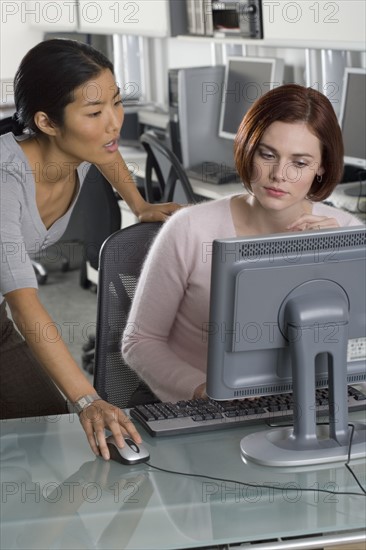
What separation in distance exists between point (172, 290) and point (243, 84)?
2.52 meters

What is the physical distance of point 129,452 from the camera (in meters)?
1.61

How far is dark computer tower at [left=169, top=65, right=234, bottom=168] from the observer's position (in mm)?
4441

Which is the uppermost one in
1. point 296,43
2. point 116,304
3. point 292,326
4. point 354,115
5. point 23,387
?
point 296,43

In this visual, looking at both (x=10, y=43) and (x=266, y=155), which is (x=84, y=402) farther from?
(x=10, y=43)

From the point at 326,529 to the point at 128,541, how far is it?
0.30 m

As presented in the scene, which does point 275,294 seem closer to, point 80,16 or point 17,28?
point 80,16

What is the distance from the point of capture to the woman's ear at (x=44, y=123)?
197 cm

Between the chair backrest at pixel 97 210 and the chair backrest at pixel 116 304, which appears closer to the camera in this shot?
the chair backrest at pixel 116 304

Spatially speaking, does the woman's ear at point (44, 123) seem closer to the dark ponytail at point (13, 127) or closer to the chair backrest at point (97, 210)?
the dark ponytail at point (13, 127)

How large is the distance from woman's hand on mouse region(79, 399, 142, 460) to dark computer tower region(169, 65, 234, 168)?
2.91m

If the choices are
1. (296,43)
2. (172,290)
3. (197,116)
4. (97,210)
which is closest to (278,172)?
(172,290)

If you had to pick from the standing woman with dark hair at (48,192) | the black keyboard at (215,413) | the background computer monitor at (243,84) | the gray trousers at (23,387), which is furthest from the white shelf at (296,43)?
the black keyboard at (215,413)

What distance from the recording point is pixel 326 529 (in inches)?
56.0

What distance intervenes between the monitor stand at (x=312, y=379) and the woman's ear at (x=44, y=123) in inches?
27.4
